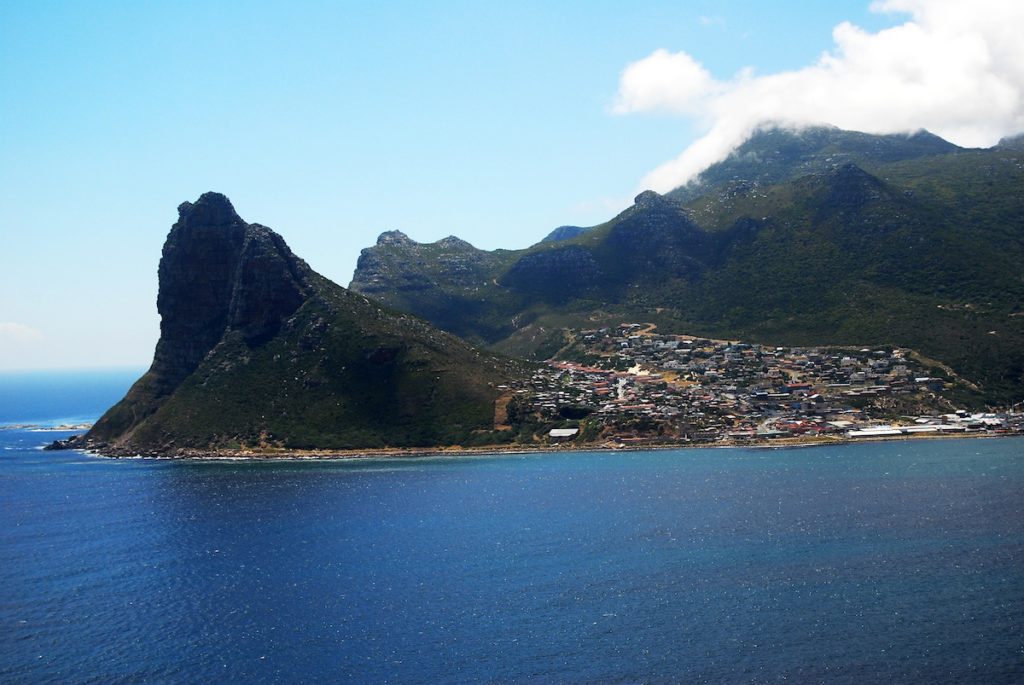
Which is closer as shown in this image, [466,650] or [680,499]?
[466,650]

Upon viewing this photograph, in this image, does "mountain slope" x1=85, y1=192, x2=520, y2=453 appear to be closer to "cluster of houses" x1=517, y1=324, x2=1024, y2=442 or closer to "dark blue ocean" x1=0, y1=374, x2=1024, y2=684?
"cluster of houses" x1=517, y1=324, x2=1024, y2=442

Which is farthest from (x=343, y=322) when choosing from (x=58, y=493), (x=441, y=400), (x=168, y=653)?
(x=168, y=653)

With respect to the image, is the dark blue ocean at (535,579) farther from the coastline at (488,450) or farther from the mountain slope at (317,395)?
the mountain slope at (317,395)

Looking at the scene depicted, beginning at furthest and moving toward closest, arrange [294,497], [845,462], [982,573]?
[845,462] < [294,497] < [982,573]

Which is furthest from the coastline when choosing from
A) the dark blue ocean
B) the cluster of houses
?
the dark blue ocean

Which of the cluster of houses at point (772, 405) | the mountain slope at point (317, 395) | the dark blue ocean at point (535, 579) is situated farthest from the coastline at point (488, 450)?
the dark blue ocean at point (535, 579)

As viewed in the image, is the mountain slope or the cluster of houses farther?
the mountain slope

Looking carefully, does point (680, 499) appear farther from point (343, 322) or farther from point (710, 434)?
point (343, 322)
